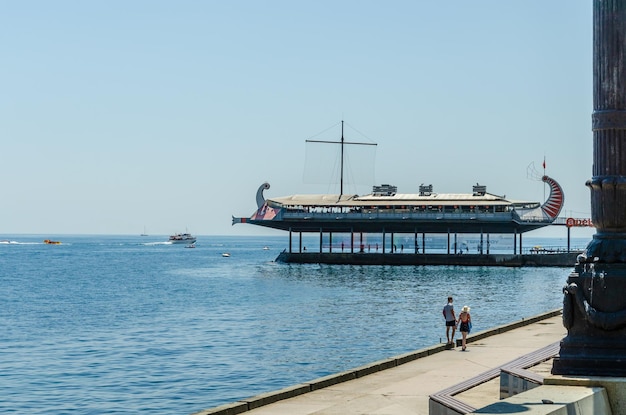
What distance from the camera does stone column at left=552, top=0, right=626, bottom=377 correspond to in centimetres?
1594

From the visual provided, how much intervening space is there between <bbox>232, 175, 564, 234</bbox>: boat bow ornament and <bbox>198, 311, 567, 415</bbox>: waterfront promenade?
9340 centimetres

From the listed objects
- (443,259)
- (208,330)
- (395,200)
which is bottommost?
(208,330)

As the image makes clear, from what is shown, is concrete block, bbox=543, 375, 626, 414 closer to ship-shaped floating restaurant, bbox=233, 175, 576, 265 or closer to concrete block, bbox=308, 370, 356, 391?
concrete block, bbox=308, 370, 356, 391

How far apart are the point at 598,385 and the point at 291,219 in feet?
400

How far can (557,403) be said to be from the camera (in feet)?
47.4

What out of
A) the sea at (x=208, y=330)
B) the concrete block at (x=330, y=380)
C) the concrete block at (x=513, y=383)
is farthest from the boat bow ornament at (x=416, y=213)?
the concrete block at (x=513, y=383)

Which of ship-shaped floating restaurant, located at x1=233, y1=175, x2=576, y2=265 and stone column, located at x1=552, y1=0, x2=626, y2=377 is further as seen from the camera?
ship-shaped floating restaurant, located at x1=233, y1=175, x2=576, y2=265

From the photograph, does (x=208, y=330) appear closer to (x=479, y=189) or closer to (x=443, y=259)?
(x=443, y=259)

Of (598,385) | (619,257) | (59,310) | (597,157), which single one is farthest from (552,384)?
(59,310)

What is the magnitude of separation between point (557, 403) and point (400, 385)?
12238 mm

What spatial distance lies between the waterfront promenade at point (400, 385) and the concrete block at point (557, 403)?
11.7ft

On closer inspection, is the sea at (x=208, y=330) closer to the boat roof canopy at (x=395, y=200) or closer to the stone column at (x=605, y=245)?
the stone column at (x=605, y=245)

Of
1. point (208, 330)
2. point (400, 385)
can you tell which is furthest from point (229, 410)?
point (208, 330)

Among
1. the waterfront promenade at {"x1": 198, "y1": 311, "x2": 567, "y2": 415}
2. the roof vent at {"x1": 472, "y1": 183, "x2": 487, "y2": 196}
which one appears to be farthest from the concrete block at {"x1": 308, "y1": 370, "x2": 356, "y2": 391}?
the roof vent at {"x1": 472, "y1": 183, "x2": 487, "y2": 196}
